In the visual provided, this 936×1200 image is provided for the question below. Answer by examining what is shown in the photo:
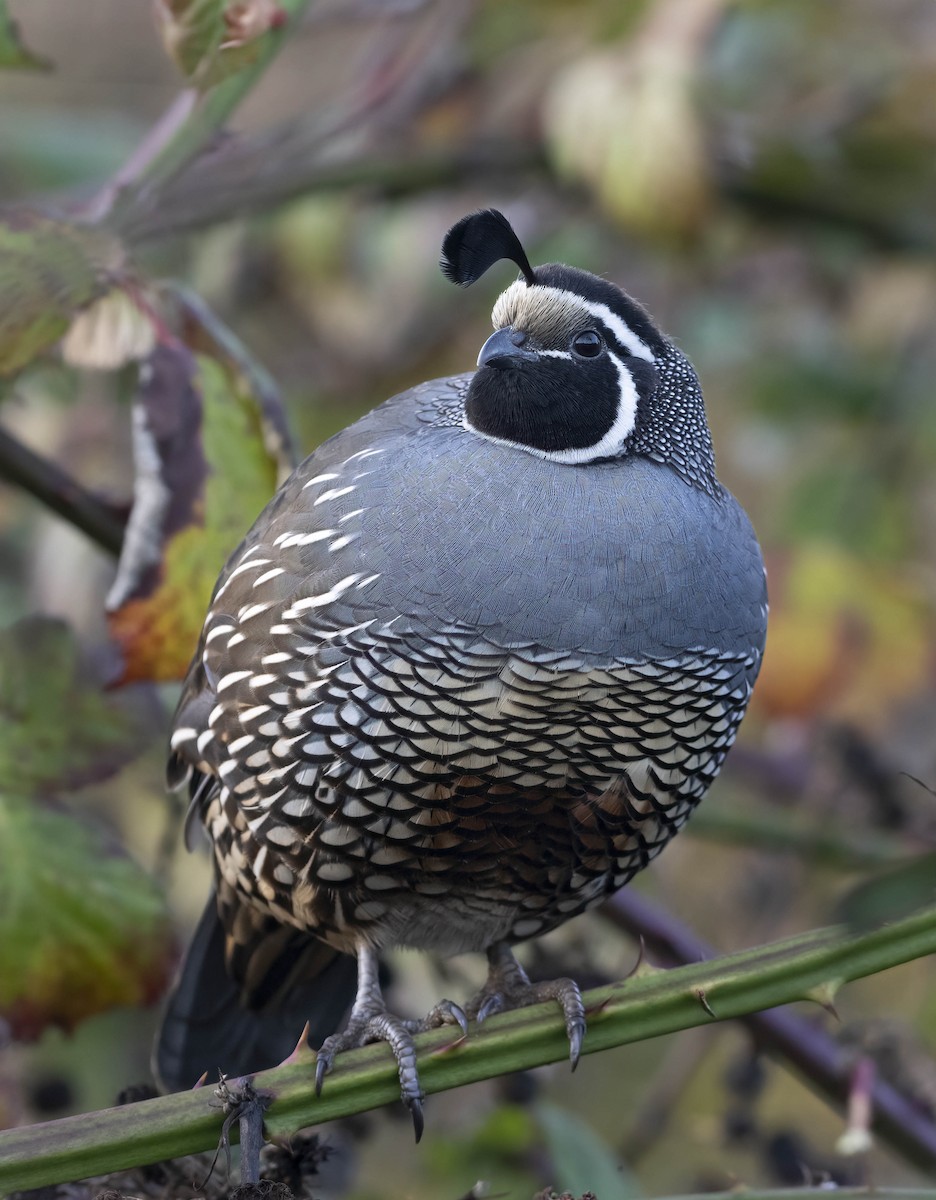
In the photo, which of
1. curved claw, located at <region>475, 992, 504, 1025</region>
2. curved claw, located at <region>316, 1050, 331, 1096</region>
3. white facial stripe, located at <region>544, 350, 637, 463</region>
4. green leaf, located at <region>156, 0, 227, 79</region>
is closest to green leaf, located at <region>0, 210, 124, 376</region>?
green leaf, located at <region>156, 0, 227, 79</region>

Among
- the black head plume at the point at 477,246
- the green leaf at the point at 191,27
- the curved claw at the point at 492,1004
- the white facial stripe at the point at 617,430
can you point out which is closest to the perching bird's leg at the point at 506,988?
the curved claw at the point at 492,1004

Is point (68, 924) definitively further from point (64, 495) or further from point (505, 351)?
point (505, 351)

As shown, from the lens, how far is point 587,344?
2859 millimetres

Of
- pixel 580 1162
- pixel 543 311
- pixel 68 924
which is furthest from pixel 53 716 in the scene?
pixel 580 1162

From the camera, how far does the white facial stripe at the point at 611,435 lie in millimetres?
2807

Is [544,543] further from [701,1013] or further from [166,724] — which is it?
[166,724]

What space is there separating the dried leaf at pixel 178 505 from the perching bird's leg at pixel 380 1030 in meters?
0.65

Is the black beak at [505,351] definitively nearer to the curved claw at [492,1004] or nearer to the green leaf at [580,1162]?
the curved claw at [492,1004]

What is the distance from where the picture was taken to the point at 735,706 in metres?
2.74

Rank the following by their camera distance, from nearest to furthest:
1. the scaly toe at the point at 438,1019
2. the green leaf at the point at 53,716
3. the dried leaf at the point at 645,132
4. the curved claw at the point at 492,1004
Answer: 1. the scaly toe at the point at 438,1019
2. the green leaf at the point at 53,716
3. the curved claw at the point at 492,1004
4. the dried leaf at the point at 645,132

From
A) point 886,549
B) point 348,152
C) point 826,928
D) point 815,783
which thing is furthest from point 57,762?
point 886,549

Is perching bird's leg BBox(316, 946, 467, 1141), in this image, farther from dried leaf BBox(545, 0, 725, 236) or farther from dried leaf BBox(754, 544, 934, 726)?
dried leaf BBox(545, 0, 725, 236)

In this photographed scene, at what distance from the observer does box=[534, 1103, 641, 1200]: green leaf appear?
2.79 m

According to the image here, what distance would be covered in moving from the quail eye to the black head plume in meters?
0.17
